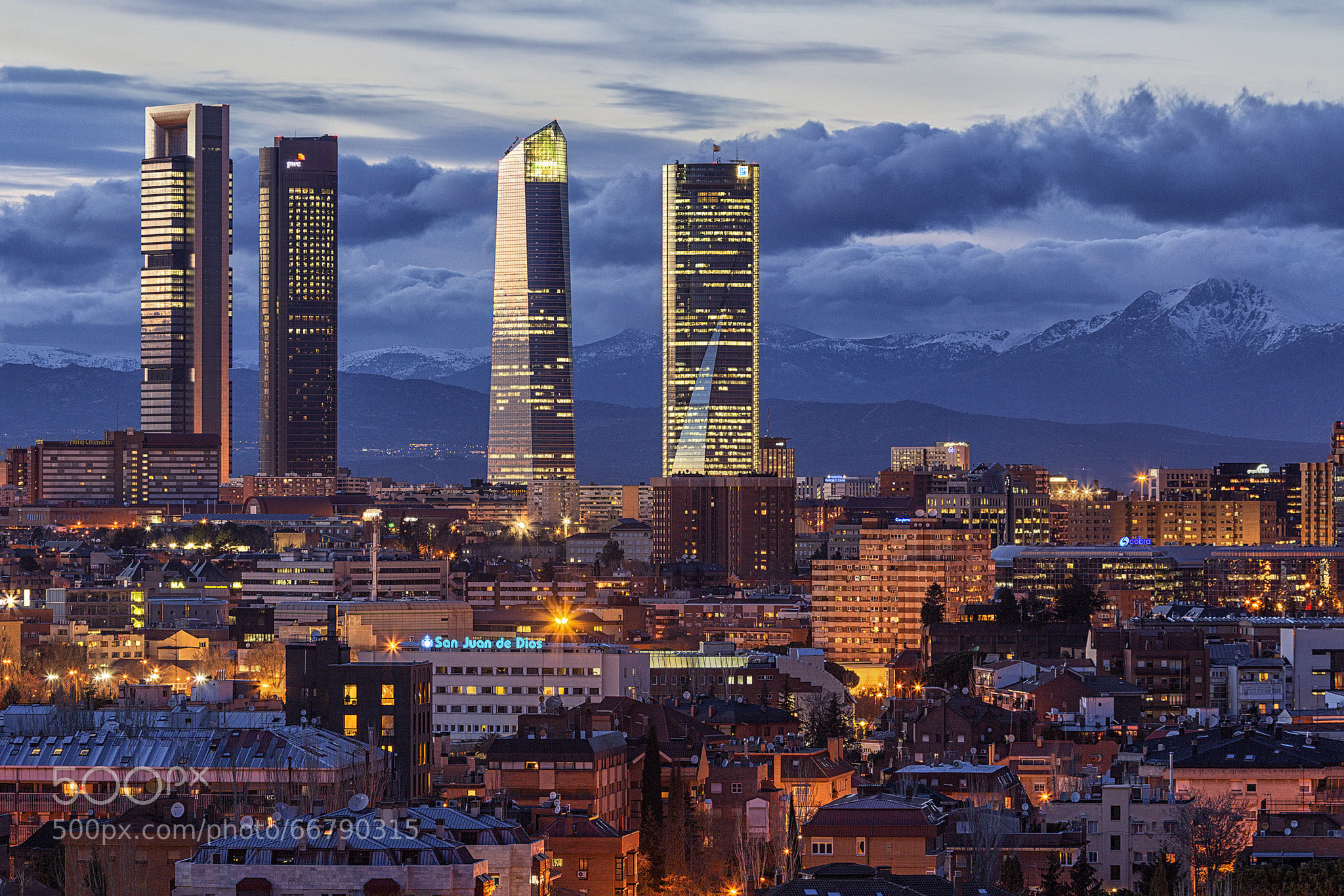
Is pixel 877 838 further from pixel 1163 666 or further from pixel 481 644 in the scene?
pixel 1163 666

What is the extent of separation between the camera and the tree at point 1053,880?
70.6 m

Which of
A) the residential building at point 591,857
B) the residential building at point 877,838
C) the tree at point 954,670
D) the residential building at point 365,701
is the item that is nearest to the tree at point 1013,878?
the residential building at point 877,838

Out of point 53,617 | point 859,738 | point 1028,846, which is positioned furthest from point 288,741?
point 53,617

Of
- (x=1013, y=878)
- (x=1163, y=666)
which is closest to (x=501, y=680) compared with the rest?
(x=1163, y=666)

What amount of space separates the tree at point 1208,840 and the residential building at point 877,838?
696cm

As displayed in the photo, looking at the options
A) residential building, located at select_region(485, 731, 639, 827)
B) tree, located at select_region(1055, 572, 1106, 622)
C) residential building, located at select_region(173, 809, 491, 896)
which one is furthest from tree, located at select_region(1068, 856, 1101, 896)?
tree, located at select_region(1055, 572, 1106, 622)

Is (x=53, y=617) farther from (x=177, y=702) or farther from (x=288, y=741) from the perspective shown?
(x=288, y=741)

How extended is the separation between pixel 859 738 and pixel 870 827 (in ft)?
170

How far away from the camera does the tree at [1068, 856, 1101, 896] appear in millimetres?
69625

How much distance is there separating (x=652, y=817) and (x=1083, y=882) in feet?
52.3

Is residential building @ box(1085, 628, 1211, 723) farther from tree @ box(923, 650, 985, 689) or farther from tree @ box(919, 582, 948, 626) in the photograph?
tree @ box(919, 582, 948, 626)

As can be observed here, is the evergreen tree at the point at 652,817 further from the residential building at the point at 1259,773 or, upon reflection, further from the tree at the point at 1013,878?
the residential building at the point at 1259,773

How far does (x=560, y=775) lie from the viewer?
286ft

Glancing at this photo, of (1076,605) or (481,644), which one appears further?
(1076,605)
